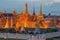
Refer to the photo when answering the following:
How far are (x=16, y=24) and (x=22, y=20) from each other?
40 cm

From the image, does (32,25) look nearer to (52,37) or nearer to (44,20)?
(44,20)

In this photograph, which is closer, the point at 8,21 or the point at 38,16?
the point at 8,21

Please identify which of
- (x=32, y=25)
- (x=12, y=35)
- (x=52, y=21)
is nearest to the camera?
(x=12, y=35)

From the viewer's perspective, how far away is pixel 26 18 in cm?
1449

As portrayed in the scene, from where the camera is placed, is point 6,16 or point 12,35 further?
point 6,16

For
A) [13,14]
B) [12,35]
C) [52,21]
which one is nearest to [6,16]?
[13,14]

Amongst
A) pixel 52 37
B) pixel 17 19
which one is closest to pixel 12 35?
pixel 52 37

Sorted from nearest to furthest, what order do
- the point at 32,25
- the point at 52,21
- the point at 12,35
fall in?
1. the point at 12,35
2. the point at 32,25
3. the point at 52,21

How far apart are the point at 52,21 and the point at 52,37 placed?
4.38m

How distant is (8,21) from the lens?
577 inches

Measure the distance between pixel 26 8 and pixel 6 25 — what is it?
182 centimetres

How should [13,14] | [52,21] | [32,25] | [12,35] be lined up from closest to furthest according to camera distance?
[12,35] < [32,25] < [52,21] < [13,14]

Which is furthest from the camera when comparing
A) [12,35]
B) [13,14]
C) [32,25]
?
[13,14]

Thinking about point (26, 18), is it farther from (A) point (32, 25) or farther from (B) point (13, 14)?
(B) point (13, 14)
